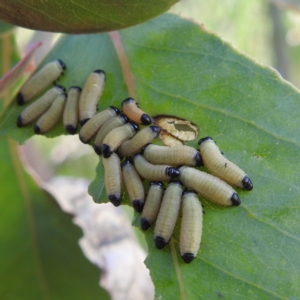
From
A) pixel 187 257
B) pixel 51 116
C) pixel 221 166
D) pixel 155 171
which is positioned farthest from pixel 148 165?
pixel 51 116

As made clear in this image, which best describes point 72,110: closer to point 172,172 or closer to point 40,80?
point 40,80

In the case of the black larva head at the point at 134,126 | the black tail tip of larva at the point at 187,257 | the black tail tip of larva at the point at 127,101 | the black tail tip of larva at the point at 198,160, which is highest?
the black tail tip of larva at the point at 127,101

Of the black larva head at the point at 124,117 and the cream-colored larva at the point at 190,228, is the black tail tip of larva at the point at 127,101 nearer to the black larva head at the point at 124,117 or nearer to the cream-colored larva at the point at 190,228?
the black larva head at the point at 124,117

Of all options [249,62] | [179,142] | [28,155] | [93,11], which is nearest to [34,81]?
[93,11]

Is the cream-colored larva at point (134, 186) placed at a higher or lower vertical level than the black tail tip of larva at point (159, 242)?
higher

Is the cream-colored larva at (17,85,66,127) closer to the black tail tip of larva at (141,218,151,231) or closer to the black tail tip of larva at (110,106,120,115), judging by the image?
the black tail tip of larva at (110,106,120,115)

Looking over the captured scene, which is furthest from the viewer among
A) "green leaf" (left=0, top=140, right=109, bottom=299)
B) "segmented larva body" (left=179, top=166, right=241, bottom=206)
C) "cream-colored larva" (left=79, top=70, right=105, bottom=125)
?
"green leaf" (left=0, top=140, right=109, bottom=299)

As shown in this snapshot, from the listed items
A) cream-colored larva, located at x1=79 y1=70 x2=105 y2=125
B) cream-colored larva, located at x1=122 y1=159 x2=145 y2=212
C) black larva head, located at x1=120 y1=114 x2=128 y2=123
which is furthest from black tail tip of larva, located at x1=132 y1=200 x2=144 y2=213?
cream-colored larva, located at x1=79 y1=70 x2=105 y2=125

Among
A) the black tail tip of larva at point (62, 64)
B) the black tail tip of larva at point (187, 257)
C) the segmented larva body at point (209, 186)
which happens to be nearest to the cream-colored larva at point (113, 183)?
the segmented larva body at point (209, 186)
